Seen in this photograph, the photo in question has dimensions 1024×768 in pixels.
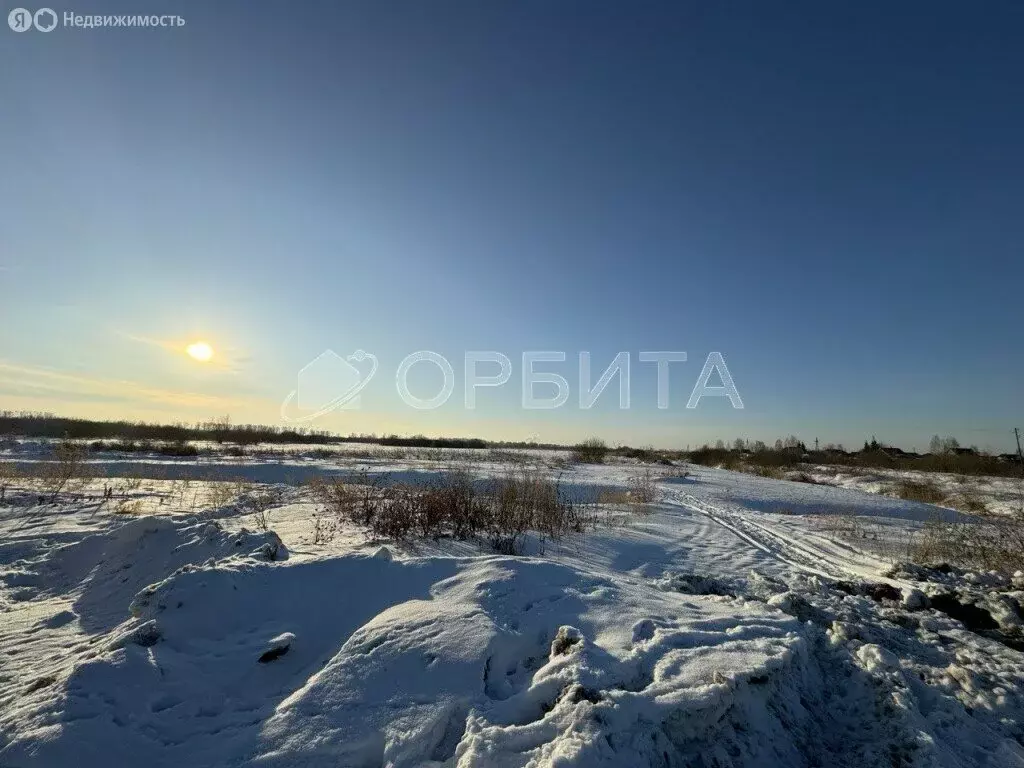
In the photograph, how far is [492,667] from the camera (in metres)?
2.89

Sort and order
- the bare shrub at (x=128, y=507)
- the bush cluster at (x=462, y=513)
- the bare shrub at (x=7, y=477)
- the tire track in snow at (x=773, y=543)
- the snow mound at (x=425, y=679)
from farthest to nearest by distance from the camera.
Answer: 1. the bare shrub at (x=7, y=477)
2. the bare shrub at (x=128, y=507)
3. the tire track in snow at (x=773, y=543)
4. the bush cluster at (x=462, y=513)
5. the snow mound at (x=425, y=679)

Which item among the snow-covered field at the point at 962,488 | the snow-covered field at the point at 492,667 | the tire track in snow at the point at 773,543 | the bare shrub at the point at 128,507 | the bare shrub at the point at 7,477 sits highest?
the snow-covered field at the point at 962,488

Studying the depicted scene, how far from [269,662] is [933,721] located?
4.06 m

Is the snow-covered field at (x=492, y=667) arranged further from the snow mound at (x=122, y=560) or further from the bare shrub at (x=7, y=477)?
the bare shrub at (x=7, y=477)

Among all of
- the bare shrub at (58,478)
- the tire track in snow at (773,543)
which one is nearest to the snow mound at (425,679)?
the tire track in snow at (773,543)

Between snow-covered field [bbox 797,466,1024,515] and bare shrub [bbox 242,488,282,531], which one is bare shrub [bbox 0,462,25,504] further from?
snow-covered field [bbox 797,466,1024,515]

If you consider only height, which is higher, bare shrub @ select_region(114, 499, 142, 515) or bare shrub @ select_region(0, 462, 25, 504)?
bare shrub @ select_region(0, 462, 25, 504)

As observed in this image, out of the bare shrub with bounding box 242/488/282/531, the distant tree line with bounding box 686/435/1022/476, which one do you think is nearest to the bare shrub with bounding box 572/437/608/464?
the distant tree line with bounding box 686/435/1022/476

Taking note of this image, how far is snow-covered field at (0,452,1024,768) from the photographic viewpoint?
239 centimetres

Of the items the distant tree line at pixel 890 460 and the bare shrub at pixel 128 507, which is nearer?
the bare shrub at pixel 128 507

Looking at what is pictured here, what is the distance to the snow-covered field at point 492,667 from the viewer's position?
2395 millimetres

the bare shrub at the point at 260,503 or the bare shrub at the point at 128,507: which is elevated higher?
the bare shrub at the point at 260,503

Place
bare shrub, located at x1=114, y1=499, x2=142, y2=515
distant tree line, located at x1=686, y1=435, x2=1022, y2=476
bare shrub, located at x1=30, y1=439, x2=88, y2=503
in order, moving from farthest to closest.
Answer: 1. distant tree line, located at x1=686, y1=435, x2=1022, y2=476
2. bare shrub, located at x1=30, y1=439, x2=88, y2=503
3. bare shrub, located at x1=114, y1=499, x2=142, y2=515

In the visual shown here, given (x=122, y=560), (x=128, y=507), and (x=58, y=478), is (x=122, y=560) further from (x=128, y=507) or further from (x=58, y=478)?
(x=58, y=478)
